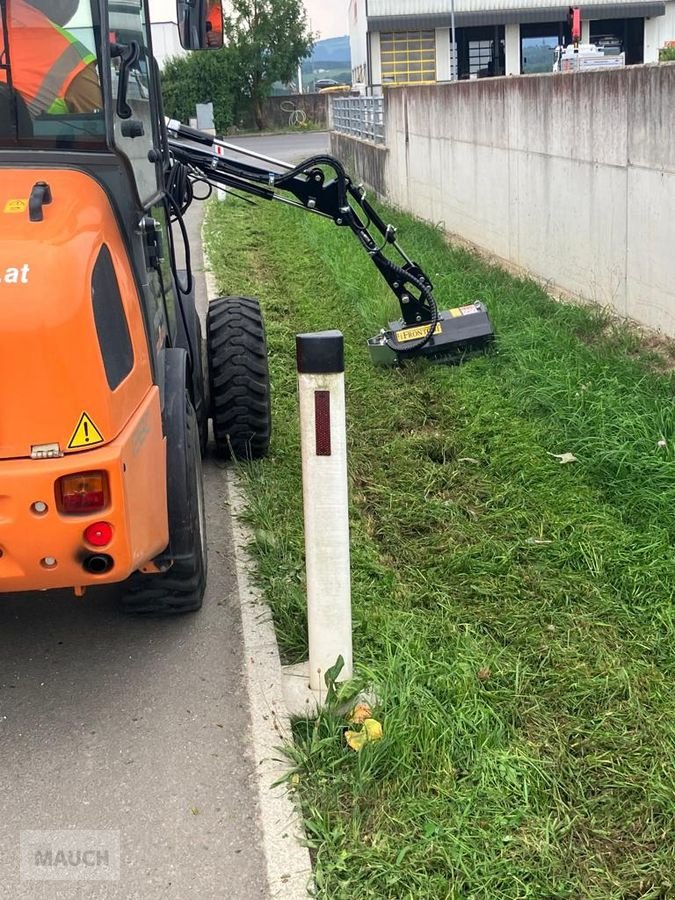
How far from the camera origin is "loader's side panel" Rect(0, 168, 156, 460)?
3.32 metres

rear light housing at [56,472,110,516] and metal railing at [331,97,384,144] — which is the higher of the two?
metal railing at [331,97,384,144]

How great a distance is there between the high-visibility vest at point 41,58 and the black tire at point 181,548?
1270 millimetres

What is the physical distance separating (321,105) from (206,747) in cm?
5310

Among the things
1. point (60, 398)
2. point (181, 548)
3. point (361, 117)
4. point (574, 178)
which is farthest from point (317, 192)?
point (361, 117)

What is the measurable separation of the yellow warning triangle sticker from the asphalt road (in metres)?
1.10

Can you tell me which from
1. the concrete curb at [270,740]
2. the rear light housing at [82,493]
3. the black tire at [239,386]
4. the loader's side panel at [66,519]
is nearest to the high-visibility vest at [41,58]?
the loader's side panel at [66,519]

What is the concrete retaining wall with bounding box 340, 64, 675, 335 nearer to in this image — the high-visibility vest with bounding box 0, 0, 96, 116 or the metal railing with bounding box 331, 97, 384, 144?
the high-visibility vest with bounding box 0, 0, 96, 116

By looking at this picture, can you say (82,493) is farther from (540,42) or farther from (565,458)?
(540,42)

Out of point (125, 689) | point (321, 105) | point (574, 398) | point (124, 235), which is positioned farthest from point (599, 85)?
point (321, 105)

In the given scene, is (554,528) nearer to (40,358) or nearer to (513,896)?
(513,896)

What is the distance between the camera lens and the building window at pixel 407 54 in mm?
47938

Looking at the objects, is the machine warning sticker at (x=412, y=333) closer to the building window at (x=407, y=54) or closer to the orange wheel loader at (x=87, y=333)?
the orange wheel loader at (x=87, y=333)

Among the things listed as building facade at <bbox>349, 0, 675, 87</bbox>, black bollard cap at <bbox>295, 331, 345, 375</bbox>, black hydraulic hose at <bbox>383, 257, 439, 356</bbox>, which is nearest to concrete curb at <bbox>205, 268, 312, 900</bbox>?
black bollard cap at <bbox>295, 331, 345, 375</bbox>

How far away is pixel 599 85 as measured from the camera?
8453mm
